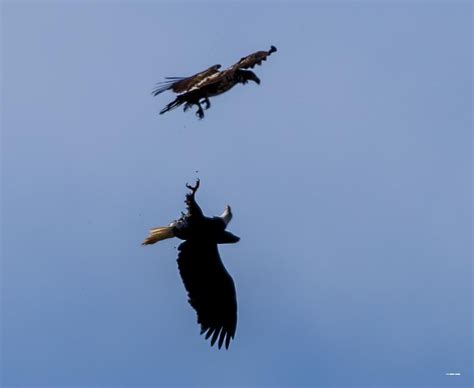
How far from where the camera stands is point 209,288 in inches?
725

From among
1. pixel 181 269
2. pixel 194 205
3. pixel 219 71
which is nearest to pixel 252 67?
pixel 219 71

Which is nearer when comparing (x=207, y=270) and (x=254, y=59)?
(x=254, y=59)

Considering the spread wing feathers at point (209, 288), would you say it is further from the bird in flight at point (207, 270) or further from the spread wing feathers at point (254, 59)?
the spread wing feathers at point (254, 59)

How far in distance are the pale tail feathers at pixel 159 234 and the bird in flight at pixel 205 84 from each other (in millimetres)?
2045

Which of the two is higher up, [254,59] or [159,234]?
[254,59]

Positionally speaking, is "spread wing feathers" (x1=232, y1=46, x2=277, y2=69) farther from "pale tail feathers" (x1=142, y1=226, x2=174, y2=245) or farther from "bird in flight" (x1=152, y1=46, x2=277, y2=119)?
"pale tail feathers" (x1=142, y1=226, x2=174, y2=245)

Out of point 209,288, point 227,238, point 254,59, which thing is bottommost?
point 209,288

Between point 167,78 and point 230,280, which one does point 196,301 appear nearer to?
point 230,280

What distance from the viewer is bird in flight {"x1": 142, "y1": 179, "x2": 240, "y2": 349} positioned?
17984 mm

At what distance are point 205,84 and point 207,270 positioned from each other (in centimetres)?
294

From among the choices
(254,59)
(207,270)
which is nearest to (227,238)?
(207,270)

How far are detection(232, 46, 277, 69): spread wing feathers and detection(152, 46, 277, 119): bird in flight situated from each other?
10cm

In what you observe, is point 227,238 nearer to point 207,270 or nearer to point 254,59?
point 207,270

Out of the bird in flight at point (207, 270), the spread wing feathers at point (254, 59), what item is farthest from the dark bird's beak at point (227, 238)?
the spread wing feathers at point (254, 59)
